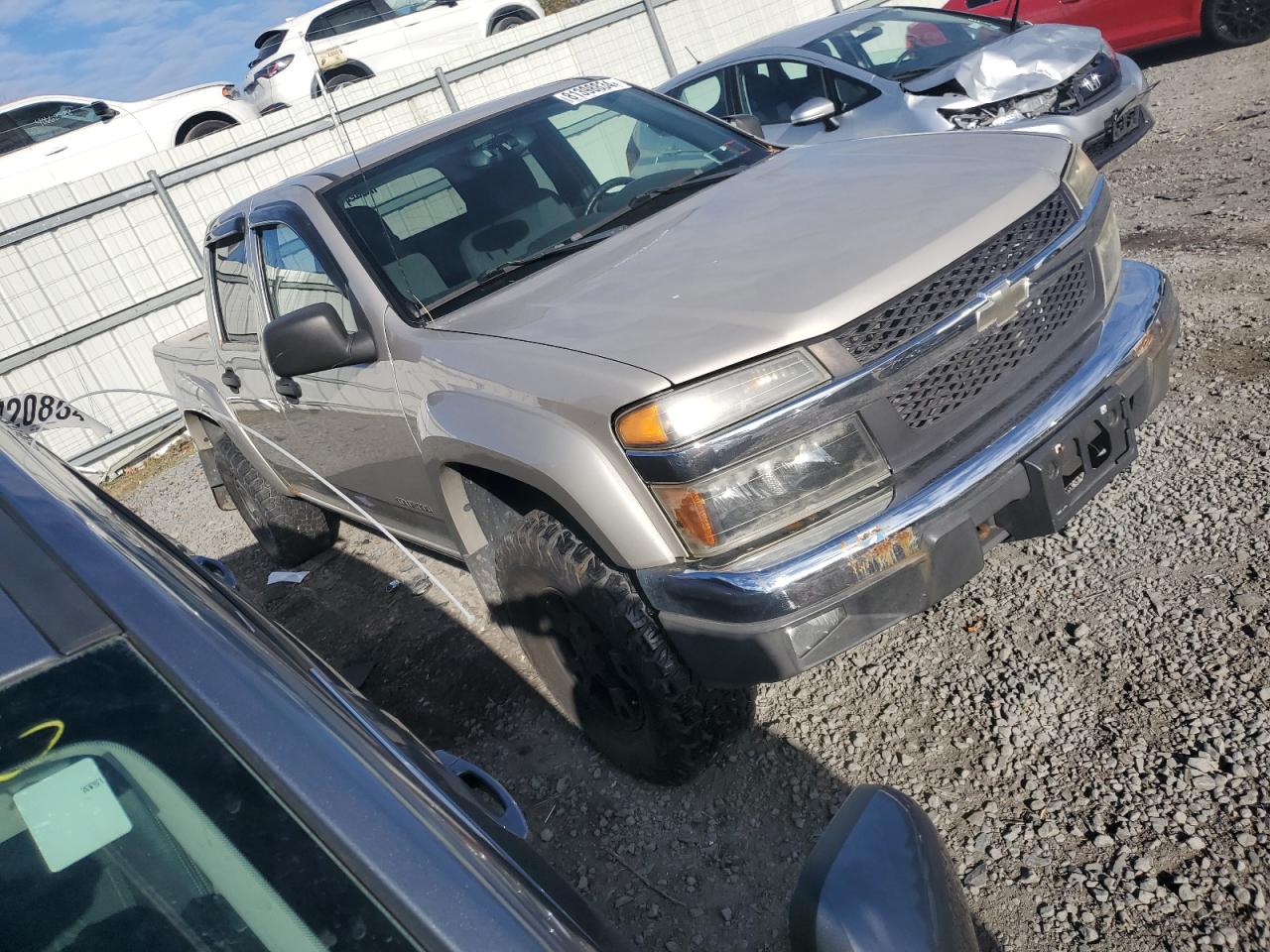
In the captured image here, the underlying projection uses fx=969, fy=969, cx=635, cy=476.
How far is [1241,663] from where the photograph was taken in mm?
2564

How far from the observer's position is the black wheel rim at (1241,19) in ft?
27.9

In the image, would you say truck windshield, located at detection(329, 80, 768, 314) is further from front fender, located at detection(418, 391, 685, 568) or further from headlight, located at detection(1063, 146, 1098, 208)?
headlight, located at detection(1063, 146, 1098, 208)

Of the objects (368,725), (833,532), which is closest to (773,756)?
(833,532)

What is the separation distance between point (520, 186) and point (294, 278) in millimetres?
921

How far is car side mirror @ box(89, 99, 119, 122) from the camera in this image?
1232cm

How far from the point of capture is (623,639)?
244cm

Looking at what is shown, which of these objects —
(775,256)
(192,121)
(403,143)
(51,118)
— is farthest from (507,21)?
(775,256)

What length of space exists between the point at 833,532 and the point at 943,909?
113 cm

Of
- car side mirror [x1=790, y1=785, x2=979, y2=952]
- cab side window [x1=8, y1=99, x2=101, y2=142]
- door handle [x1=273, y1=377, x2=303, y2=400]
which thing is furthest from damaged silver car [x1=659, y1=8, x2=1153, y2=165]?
cab side window [x1=8, y1=99, x2=101, y2=142]

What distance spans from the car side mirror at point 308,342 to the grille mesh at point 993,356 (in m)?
1.69

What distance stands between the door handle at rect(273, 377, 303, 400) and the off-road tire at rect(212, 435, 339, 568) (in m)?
1.33

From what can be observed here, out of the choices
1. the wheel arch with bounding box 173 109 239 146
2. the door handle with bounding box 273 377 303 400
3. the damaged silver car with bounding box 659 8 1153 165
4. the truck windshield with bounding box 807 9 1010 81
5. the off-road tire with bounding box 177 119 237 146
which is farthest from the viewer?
the off-road tire with bounding box 177 119 237 146

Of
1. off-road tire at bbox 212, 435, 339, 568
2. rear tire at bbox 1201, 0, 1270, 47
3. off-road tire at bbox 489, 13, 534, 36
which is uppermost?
off-road tire at bbox 489, 13, 534, 36

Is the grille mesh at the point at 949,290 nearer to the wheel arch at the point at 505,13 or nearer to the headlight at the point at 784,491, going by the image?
the headlight at the point at 784,491
